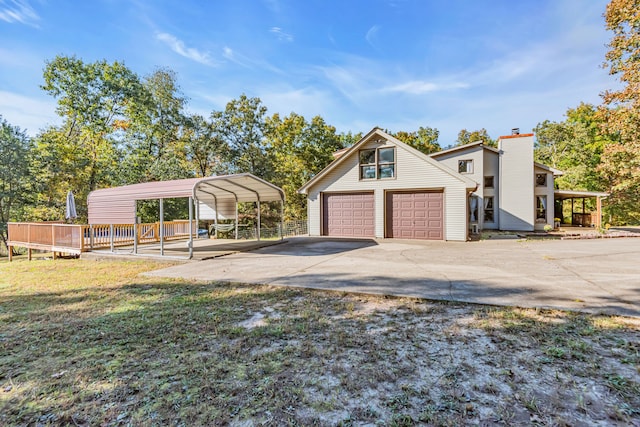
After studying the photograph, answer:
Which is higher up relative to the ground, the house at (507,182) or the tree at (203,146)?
the tree at (203,146)

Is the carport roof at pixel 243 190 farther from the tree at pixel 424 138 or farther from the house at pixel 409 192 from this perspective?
the tree at pixel 424 138

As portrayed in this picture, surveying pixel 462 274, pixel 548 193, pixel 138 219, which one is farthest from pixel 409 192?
pixel 548 193

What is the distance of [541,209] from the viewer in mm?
20047

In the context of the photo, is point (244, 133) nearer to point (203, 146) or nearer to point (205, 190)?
point (203, 146)

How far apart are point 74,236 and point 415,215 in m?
13.9

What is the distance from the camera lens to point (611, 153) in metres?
17.5

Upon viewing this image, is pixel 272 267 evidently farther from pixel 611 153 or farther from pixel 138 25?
pixel 611 153

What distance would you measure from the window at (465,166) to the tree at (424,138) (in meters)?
10.5

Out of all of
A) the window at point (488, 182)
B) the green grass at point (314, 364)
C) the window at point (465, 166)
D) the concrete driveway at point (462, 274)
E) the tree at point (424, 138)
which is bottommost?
the green grass at point (314, 364)

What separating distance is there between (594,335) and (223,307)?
4.62 meters

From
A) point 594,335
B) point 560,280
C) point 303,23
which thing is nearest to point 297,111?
point 303,23

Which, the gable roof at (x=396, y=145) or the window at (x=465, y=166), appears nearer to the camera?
the gable roof at (x=396, y=145)

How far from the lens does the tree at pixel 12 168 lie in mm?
18328

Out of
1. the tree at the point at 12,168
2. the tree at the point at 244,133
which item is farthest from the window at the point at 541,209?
the tree at the point at 12,168
